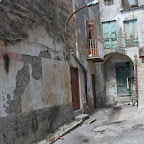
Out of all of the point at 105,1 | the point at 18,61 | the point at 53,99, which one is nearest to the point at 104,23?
the point at 105,1

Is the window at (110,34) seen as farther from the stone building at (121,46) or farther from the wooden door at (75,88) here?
the wooden door at (75,88)

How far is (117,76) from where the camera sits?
1603 centimetres

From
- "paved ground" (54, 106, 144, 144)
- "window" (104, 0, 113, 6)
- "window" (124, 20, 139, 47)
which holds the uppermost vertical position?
"window" (104, 0, 113, 6)

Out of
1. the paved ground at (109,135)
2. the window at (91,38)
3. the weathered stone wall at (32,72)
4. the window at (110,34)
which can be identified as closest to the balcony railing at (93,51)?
the window at (91,38)

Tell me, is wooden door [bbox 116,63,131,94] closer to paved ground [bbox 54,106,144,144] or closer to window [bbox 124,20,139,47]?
window [bbox 124,20,139,47]

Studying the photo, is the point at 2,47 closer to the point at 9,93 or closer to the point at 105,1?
the point at 9,93

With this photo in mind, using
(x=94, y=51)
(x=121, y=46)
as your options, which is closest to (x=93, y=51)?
(x=94, y=51)

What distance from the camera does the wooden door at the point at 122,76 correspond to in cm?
1574

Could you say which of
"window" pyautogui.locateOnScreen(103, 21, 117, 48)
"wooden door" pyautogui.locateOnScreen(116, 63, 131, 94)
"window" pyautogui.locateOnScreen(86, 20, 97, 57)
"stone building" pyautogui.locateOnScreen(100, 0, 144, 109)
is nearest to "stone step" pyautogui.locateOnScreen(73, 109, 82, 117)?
"window" pyautogui.locateOnScreen(86, 20, 97, 57)

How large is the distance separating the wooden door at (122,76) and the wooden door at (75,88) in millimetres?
7124

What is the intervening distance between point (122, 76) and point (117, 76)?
1.24 ft

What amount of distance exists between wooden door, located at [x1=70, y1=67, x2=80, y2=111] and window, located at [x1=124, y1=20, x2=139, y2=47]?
6.97m

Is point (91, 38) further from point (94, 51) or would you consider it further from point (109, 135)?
point (109, 135)

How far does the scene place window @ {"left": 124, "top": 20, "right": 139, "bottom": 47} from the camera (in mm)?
14953
